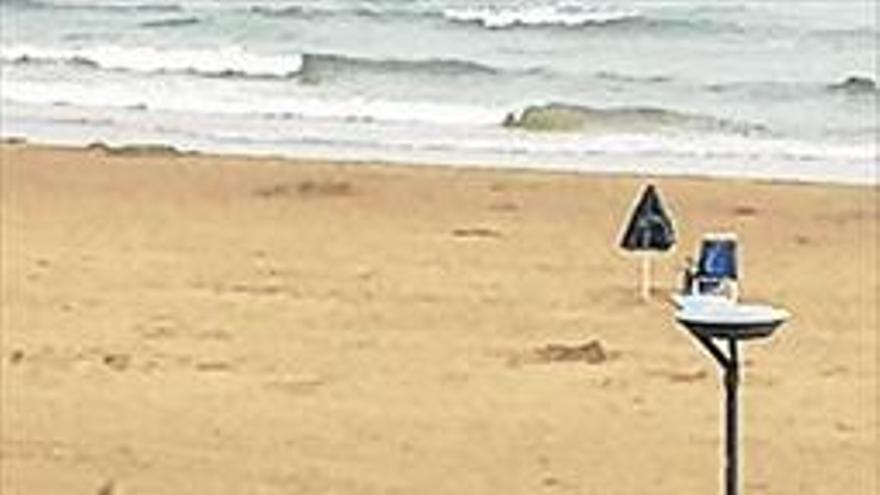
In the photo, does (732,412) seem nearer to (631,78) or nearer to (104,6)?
(631,78)

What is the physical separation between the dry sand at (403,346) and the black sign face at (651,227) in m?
0.64

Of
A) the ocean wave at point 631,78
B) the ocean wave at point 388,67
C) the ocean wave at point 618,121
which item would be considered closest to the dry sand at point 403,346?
the ocean wave at point 618,121

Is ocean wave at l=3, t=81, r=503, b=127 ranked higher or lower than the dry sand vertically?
higher

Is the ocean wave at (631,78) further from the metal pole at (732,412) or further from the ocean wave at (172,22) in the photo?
the metal pole at (732,412)

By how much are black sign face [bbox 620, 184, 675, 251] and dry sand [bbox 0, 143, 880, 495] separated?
639 mm

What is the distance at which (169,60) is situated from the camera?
32.8 metres

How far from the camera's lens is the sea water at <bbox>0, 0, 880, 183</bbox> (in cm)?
2409

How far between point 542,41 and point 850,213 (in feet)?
52.6

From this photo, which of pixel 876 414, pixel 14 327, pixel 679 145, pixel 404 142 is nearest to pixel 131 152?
pixel 404 142

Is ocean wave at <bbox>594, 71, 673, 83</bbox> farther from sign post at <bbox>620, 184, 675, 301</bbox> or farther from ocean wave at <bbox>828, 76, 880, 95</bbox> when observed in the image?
sign post at <bbox>620, 184, 675, 301</bbox>

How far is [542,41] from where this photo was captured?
112ft

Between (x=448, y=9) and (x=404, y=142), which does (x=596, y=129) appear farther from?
(x=448, y=9)

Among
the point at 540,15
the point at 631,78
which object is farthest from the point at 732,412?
the point at 540,15

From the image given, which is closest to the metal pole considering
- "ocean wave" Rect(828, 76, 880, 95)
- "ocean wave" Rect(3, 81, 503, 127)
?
"ocean wave" Rect(3, 81, 503, 127)
